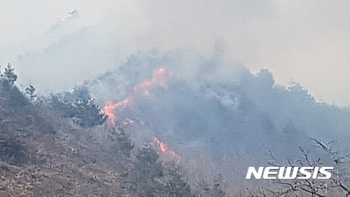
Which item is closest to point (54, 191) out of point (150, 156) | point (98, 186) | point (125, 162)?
point (98, 186)

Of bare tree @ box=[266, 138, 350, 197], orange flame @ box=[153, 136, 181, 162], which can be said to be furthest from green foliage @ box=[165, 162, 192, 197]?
orange flame @ box=[153, 136, 181, 162]

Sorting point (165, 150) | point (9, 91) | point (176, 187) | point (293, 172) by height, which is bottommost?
point (293, 172)

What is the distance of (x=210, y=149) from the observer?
9544cm

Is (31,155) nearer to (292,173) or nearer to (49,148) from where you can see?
(49,148)

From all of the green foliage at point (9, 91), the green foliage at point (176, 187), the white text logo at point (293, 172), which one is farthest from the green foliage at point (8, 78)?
the white text logo at point (293, 172)

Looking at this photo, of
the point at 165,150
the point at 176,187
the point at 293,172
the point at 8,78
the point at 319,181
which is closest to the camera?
the point at 319,181

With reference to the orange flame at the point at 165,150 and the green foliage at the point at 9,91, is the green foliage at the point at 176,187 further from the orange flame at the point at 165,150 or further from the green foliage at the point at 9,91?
the orange flame at the point at 165,150

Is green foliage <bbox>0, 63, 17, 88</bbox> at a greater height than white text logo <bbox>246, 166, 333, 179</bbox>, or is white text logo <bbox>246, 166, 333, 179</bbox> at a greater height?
green foliage <bbox>0, 63, 17, 88</bbox>

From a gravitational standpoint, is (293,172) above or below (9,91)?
below

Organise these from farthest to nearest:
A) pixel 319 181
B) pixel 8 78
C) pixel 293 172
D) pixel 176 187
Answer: pixel 8 78 → pixel 176 187 → pixel 293 172 → pixel 319 181

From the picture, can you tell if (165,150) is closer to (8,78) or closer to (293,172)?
(8,78)

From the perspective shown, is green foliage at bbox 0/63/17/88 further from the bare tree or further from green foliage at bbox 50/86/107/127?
the bare tree

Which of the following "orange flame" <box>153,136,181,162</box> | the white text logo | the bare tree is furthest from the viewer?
"orange flame" <box>153,136,181,162</box>

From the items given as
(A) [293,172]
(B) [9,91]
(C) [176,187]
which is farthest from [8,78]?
Answer: (A) [293,172]
